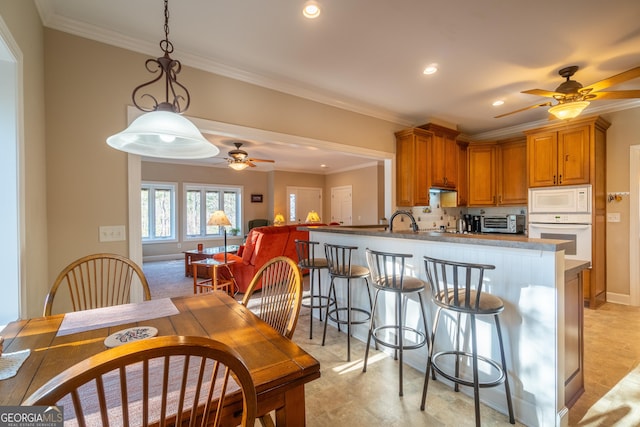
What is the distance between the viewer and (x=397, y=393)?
2012mm

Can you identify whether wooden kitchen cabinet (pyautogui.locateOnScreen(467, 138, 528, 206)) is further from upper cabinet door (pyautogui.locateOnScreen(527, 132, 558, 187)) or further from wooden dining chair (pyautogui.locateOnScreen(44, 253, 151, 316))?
wooden dining chair (pyautogui.locateOnScreen(44, 253, 151, 316))

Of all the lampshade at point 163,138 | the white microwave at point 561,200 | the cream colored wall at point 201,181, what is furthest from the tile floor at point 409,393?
the cream colored wall at point 201,181

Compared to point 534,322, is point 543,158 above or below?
above

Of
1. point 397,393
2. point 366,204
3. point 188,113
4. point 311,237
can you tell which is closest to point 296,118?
point 188,113

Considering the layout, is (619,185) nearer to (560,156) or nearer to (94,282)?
(560,156)

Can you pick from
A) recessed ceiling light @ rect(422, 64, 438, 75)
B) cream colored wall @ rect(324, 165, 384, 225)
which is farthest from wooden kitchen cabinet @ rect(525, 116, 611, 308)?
cream colored wall @ rect(324, 165, 384, 225)

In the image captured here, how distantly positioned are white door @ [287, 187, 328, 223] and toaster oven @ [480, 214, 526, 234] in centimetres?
537

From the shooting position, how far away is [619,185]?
12.6ft

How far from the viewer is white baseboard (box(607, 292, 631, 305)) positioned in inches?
150

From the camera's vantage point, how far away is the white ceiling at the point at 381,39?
2102 mm

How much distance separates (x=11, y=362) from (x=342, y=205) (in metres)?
8.41

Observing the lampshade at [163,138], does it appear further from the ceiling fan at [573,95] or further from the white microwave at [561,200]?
the white microwave at [561,200]

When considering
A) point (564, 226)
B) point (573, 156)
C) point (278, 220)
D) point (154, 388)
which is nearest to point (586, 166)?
point (573, 156)

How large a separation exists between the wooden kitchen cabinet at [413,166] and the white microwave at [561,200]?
4.99 ft
